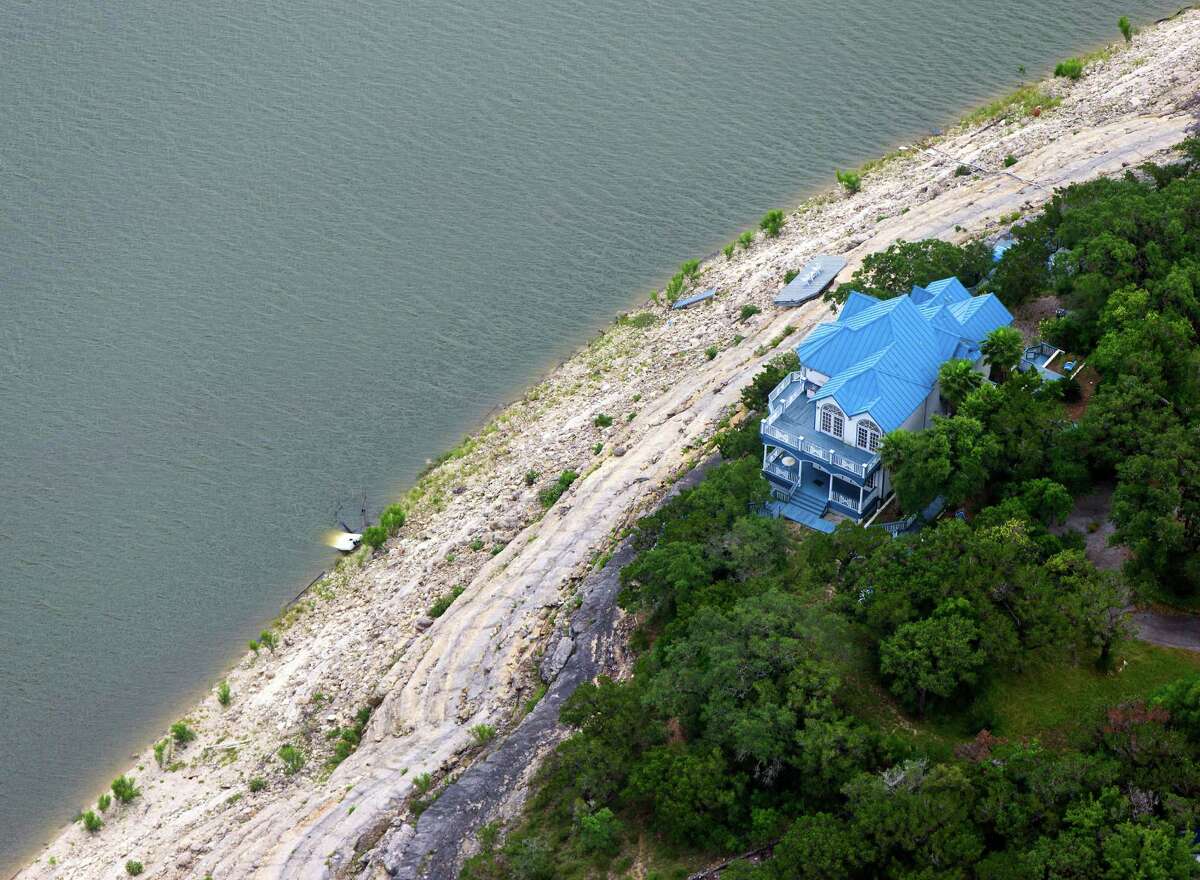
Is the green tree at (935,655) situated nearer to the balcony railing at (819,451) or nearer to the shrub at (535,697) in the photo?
the balcony railing at (819,451)

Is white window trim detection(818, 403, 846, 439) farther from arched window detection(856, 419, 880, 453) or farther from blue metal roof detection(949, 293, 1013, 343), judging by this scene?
blue metal roof detection(949, 293, 1013, 343)

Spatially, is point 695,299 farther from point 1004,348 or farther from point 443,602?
point 1004,348

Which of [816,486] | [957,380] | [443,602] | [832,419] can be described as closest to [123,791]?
[443,602]

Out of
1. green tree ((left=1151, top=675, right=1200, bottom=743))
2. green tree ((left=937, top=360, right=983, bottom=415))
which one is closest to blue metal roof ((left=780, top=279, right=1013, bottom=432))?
green tree ((left=937, top=360, right=983, bottom=415))

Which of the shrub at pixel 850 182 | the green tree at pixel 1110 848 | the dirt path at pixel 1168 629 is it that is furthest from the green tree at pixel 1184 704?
the shrub at pixel 850 182

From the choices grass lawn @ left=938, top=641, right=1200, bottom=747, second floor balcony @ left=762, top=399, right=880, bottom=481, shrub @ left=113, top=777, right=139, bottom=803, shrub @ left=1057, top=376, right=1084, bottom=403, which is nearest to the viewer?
grass lawn @ left=938, top=641, right=1200, bottom=747

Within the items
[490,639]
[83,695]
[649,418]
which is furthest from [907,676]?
[83,695]

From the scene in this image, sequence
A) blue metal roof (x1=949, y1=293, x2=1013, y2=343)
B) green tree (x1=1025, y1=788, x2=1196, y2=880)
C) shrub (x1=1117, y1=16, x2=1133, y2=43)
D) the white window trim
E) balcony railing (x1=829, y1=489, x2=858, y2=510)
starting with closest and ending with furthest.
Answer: green tree (x1=1025, y1=788, x2=1196, y2=880) < the white window trim < balcony railing (x1=829, y1=489, x2=858, y2=510) < blue metal roof (x1=949, y1=293, x2=1013, y2=343) < shrub (x1=1117, y1=16, x2=1133, y2=43)
